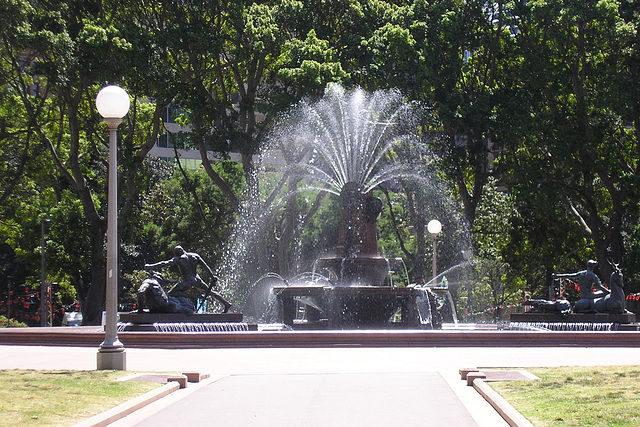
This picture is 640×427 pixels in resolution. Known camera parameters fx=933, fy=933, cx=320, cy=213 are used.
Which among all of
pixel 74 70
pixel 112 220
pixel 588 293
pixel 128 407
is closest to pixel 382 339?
pixel 112 220

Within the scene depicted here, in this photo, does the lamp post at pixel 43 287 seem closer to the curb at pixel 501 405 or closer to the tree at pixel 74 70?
the tree at pixel 74 70

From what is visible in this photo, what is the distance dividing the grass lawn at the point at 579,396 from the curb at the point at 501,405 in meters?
0.10

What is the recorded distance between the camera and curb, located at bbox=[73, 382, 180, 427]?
9.67 metres

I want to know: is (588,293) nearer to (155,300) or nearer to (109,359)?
(155,300)

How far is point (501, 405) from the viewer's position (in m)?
10.7

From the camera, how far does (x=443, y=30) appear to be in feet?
125

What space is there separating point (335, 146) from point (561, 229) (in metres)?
15.5

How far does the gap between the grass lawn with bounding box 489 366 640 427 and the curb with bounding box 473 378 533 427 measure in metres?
0.10

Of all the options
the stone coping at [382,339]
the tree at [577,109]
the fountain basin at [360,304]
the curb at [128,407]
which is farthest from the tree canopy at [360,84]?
the curb at [128,407]

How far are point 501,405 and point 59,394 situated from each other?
212 inches

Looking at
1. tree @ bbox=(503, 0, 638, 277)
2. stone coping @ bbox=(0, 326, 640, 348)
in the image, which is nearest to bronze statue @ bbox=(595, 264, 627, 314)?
stone coping @ bbox=(0, 326, 640, 348)

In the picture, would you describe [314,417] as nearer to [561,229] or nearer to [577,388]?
[577,388]

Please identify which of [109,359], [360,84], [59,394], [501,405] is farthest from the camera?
[360,84]

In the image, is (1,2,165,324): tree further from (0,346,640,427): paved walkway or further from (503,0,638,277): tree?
(503,0,638,277): tree
